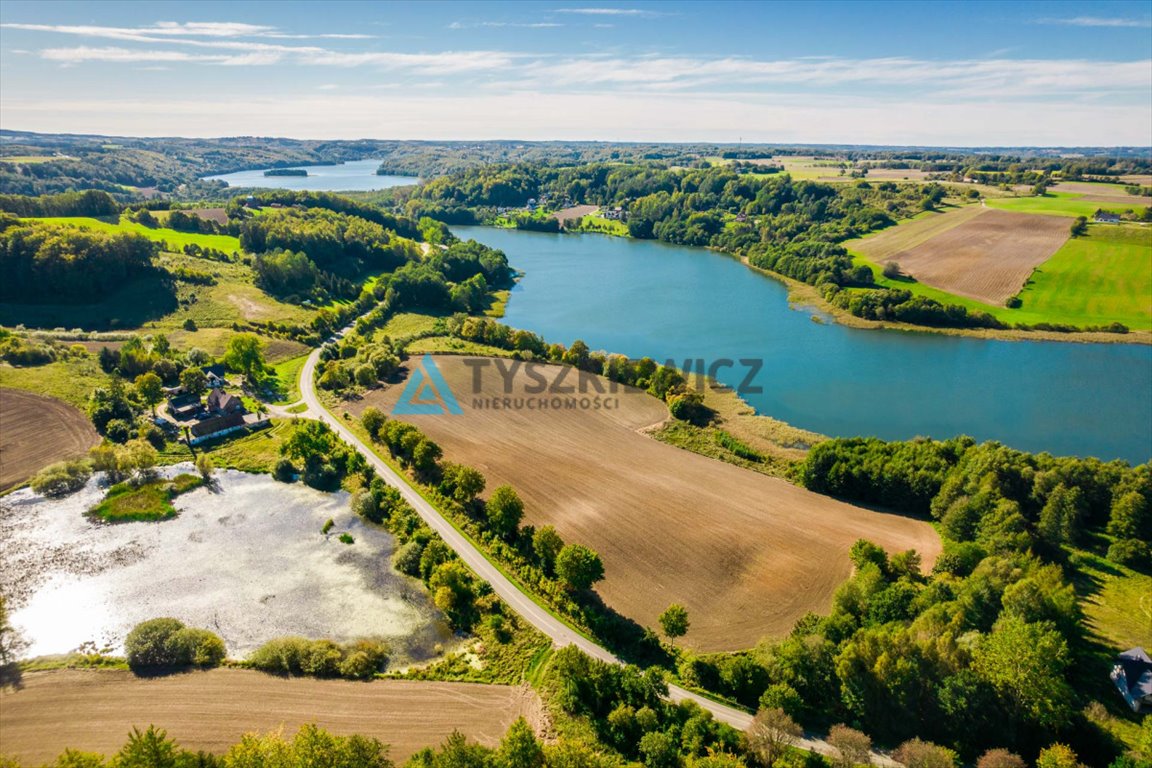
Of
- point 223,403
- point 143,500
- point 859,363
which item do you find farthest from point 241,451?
point 859,363

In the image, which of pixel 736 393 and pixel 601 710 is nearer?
pixel 601 710

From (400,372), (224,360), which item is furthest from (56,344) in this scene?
(400,372)

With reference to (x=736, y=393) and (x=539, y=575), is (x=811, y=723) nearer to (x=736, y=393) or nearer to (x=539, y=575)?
(x=539, y=575)

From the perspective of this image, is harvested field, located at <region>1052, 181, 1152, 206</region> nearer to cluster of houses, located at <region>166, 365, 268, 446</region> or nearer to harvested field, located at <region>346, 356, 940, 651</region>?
harvested field, located at <region>346, 356, 940, 651</region>

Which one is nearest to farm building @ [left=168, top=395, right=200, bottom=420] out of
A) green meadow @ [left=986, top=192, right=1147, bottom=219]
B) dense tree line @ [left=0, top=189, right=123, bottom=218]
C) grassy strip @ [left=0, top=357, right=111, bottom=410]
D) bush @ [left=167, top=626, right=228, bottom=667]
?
grassy strip @ [left=0, top=357, right=111, bottom=410]

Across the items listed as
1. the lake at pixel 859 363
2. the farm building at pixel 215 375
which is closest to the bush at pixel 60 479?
the farm building at pixel 215 375

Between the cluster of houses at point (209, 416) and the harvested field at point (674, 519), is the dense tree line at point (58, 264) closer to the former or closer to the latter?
the cluster of houses at point (209, 416)
